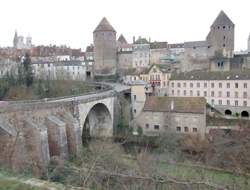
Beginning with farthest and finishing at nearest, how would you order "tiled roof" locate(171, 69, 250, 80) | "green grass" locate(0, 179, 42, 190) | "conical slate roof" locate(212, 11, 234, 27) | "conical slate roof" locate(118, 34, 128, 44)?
1. "conical slate roof" locate(118, 34, 128, 44)
2. "conical slate roof" locate(212, 11, 234, 27)
3. "tiled roof" locate(171, 69, 250, 80)
4. "green grass" locate(0, 179, 42, 190)

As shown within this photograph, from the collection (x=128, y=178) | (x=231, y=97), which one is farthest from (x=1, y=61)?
(x=128, y=178)

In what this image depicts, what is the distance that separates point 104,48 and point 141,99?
24099mm

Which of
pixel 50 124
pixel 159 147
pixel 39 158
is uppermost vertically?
pixel 50 124

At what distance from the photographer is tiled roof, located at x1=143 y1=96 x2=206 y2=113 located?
2691cm

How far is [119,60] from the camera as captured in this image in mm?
55562

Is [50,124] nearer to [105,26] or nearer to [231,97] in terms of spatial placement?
[231,97]

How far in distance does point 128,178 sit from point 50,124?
13.3m

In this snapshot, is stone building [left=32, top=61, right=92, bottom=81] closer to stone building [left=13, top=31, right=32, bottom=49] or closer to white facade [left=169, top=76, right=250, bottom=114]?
white facade [left=169, top=76, right=250, bottom=114]

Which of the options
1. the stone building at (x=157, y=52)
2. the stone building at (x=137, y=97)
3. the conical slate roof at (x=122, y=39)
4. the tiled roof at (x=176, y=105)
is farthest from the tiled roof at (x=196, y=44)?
the conical slate roof at (x=122, y=39)

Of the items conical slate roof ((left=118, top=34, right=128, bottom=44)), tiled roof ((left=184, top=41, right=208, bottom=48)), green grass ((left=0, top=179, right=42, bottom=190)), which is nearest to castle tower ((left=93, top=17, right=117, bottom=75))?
tiled roof ((left=184, top=41, right=208, bottom=48))

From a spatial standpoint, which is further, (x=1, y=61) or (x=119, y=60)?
Result: (x=1, y=61)

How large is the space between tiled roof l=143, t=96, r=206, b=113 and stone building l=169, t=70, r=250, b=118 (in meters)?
7.68

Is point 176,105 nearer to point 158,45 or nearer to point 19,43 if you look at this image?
point 158,45

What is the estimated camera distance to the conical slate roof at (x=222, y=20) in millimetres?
44125
